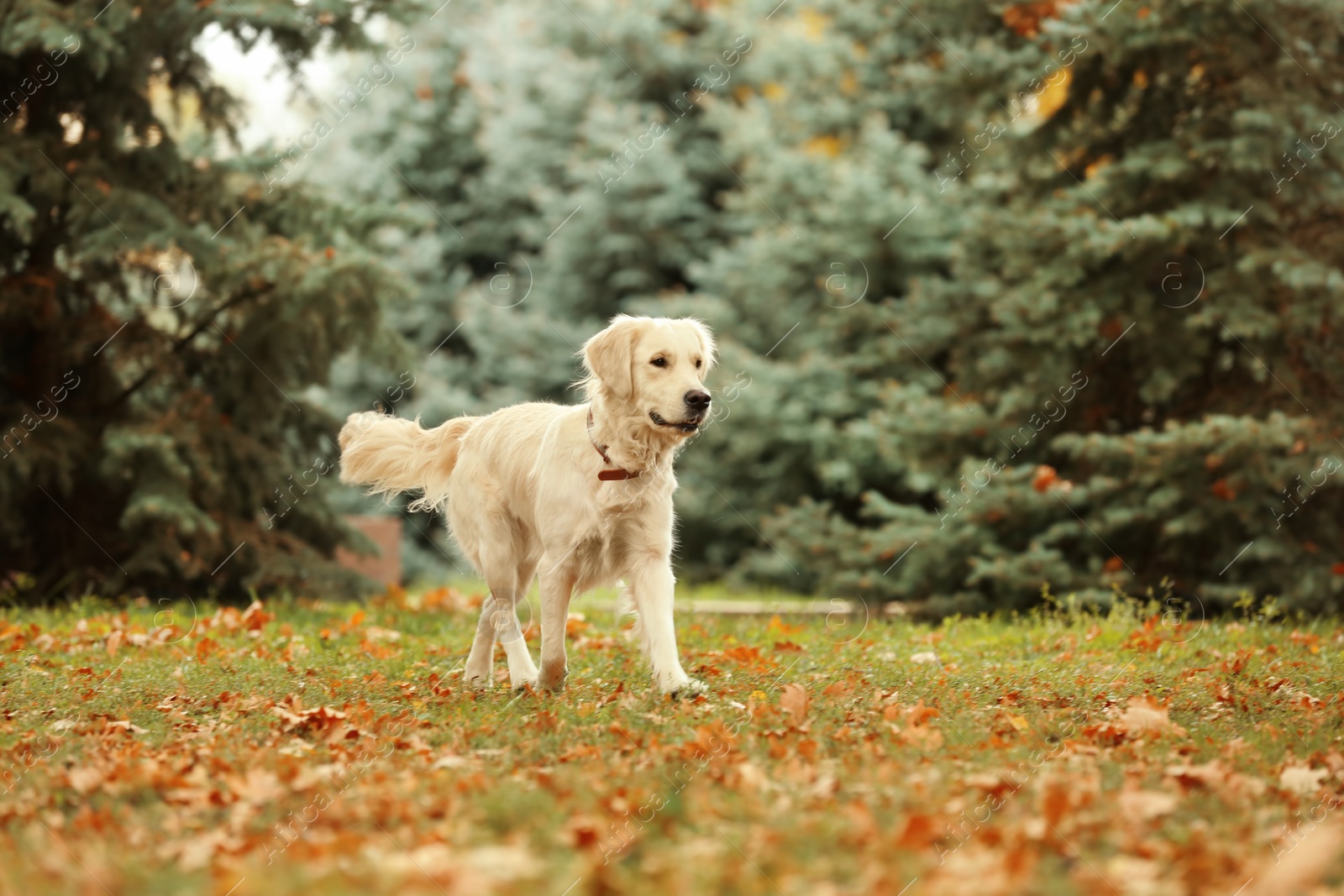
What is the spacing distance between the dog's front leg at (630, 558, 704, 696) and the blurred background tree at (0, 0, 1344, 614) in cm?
450

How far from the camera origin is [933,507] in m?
12.6

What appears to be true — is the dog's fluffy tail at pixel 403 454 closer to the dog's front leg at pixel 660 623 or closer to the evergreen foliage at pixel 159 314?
the dog's front leg at pixel 660 623

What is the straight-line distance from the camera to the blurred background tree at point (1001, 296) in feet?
28.3

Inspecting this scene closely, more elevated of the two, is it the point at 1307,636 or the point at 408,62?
the point at 408,62

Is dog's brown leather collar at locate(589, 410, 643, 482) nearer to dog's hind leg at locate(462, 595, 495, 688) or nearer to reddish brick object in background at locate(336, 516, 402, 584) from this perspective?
dog's hind leg at locate(462, 595, 495, 688)

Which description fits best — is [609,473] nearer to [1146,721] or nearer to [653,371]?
[653,371]

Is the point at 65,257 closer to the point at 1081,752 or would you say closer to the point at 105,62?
the point at 105,62

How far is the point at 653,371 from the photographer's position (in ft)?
16.2

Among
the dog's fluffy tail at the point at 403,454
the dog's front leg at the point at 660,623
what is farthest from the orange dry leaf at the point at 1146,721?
the dog's fluffy tail at the point at 403,454

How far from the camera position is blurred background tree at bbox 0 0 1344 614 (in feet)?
28.3

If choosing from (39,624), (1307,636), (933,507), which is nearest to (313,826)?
(39,624)

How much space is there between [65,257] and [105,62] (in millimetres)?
1643

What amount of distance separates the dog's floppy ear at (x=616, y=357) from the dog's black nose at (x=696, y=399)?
0.88 feet

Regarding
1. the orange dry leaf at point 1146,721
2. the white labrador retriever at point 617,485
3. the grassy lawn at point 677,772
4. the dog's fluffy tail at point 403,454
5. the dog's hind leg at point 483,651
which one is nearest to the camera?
the grassy lawn at point 677,772
